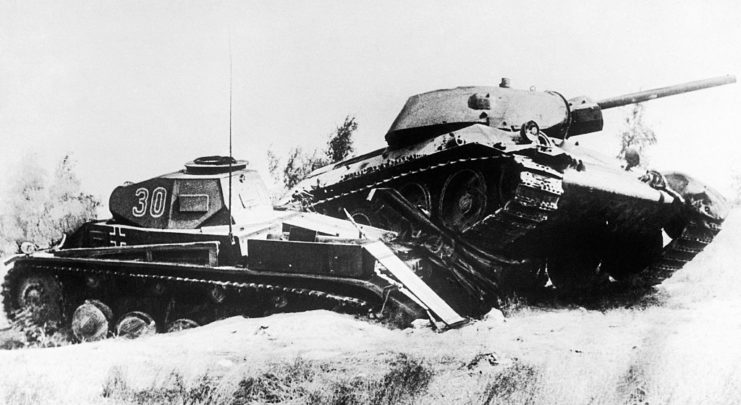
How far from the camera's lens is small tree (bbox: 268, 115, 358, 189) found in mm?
7957

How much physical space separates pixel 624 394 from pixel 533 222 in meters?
3.01

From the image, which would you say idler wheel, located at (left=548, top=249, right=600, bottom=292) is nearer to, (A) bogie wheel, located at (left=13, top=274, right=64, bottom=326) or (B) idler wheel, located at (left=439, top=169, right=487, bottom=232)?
(B) idler wheel, located at (left=439, top=169, right=487, bottom=232)

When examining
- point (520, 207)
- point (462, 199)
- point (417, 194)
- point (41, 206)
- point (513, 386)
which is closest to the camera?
point (513, 386)

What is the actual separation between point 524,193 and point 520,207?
0.56ft

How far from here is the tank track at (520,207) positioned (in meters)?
6.91

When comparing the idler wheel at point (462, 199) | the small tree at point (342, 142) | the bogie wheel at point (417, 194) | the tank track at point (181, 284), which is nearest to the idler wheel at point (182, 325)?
the tank track at point (181, 284)

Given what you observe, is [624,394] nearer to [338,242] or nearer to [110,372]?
[338,242]

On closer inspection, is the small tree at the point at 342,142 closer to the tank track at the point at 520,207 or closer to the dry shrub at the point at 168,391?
the tank track at the point at 520,207

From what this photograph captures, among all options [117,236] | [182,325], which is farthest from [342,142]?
[182,325]

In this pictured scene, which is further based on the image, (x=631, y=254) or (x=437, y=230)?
(x=631, y=254)

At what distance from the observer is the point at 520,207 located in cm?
696

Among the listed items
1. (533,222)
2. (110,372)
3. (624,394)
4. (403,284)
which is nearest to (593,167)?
(533,222)

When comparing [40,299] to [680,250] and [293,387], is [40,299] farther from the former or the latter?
[680,250]

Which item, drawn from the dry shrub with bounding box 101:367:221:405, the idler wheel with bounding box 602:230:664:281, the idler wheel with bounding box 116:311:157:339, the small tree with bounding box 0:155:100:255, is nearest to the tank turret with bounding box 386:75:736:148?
the idler wheel with bounding box 602:230:664:281
